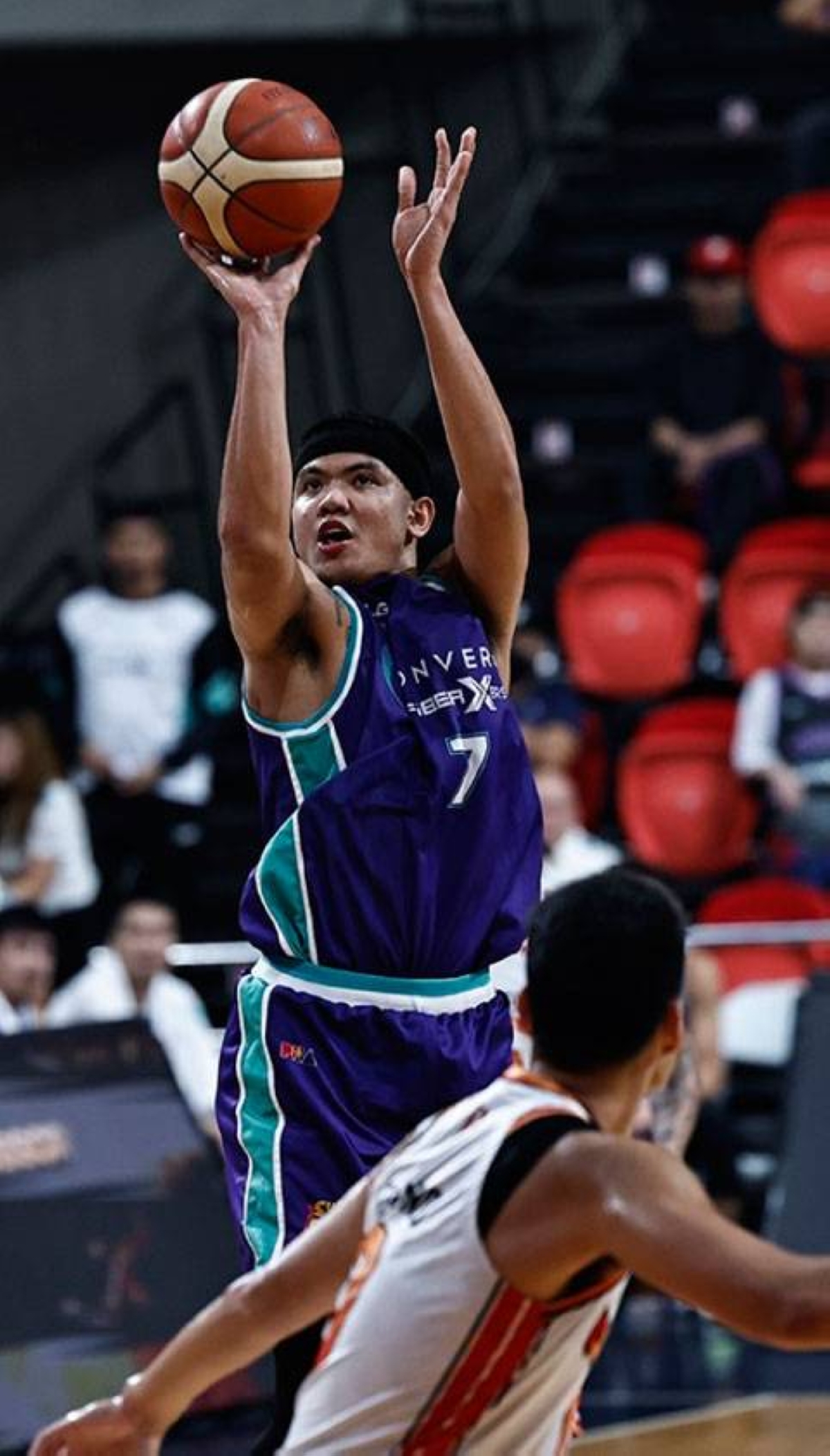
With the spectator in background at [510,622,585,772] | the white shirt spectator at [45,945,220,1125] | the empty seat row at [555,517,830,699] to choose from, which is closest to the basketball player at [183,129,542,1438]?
the white shirt spectator at [45,945,220,1125]

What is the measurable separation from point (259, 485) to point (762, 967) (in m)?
5.85

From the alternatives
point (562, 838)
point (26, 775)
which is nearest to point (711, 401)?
point (562, 838)

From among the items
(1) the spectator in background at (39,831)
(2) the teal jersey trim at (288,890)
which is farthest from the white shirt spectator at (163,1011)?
(2) the teal jersey trim at (288,890)

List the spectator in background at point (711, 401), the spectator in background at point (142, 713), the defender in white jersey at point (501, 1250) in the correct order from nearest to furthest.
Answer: the defender in white jersey at point (501, 1250) → the spectator in background at point (142, 713) → the spectator in background at point (711, 401)

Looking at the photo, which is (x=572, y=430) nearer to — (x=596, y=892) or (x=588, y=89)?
(x=588, y=89)

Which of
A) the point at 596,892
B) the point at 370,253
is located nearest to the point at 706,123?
the point at 370,253

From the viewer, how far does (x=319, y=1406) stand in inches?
127

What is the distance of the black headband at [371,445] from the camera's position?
15.8 feet

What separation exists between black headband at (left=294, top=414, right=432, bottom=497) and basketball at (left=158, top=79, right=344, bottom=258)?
33 cm

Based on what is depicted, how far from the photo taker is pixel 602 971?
3066 mm

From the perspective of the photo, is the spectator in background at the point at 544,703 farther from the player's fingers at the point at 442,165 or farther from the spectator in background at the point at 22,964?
the player's fingers at the point at 442,165

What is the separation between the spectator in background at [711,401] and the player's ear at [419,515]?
7.05 m

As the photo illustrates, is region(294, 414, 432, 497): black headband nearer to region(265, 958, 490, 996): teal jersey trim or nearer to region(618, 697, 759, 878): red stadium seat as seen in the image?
region(265, 958, 490, 996): teal jersey trim

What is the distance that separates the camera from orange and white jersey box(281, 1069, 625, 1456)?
3.09m
